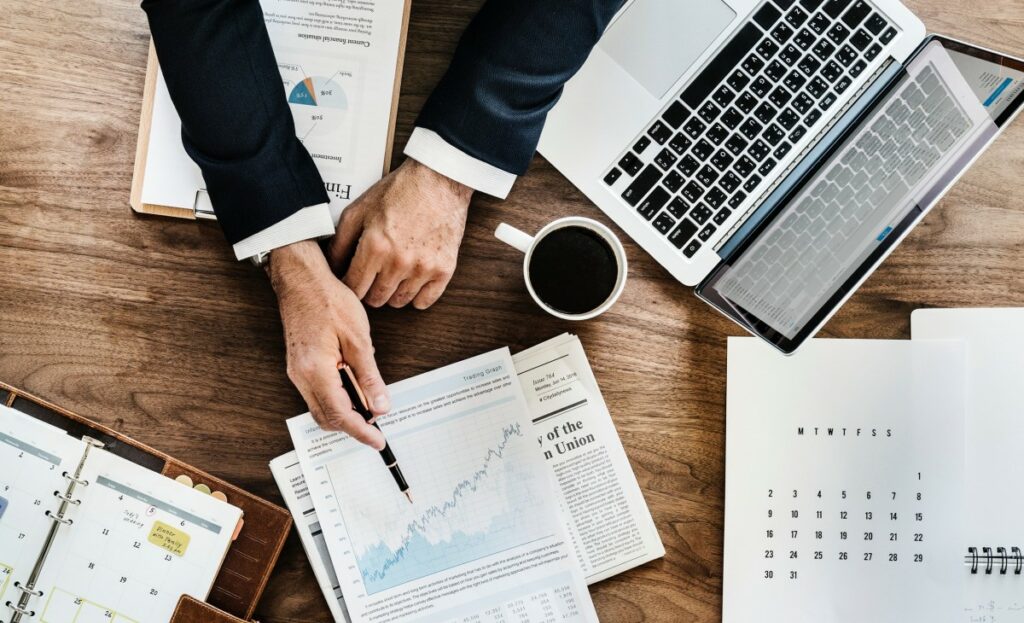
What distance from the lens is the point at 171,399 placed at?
39.3 inches

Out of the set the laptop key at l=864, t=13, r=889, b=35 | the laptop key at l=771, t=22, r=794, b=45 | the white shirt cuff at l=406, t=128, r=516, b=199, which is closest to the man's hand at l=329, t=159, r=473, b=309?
the white shirt cuff at l=406, t=128, r=516, b=199

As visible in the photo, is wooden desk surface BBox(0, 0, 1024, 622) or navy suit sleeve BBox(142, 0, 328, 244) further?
wooden desk surface BBox(0, 0, 1024, 622)

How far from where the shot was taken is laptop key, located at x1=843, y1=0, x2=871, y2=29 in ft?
3.13

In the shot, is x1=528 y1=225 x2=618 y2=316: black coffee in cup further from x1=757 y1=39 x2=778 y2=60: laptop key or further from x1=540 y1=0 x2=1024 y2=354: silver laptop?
x1=757 y1=39 x2=778 y2=60: laptop key

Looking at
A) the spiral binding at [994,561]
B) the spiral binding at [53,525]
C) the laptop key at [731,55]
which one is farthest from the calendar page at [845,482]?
the spiral binding at [53,525]

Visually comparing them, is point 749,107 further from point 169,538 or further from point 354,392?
point 169,538

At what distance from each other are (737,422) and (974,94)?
18.5 inches

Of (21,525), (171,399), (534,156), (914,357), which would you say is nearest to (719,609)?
(914,357)

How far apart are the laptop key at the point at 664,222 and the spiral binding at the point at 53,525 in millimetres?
745

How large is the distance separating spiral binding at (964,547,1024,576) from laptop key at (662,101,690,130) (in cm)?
66

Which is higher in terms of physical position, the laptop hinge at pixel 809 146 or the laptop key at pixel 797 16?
the laptop key at pixel 797 16

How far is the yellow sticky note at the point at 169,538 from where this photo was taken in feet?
3.12

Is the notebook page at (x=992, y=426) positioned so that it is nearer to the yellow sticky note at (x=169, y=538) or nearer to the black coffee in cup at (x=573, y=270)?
the black coffee in cup at (x=573, y=270)

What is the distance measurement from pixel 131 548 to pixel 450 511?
1.29 feet
